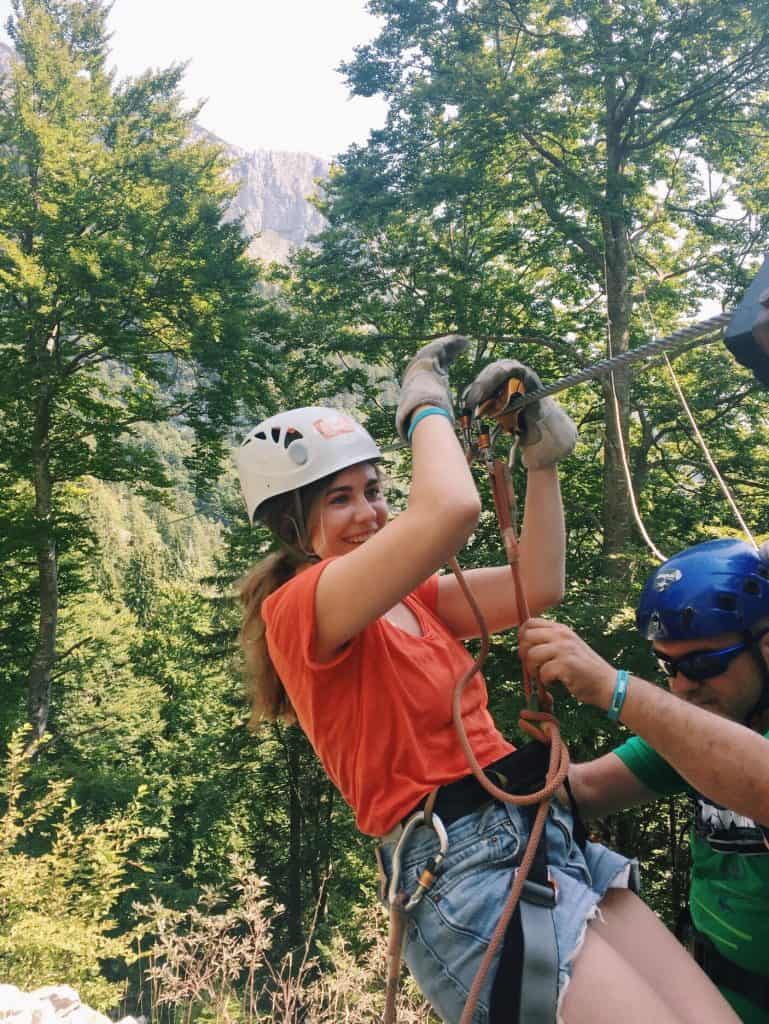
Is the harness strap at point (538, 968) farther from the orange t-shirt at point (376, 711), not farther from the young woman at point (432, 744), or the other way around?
the orange t-shirt at point (376, 711)

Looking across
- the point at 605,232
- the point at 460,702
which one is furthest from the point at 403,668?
the point at 605,232

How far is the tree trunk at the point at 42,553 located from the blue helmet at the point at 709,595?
499 inches

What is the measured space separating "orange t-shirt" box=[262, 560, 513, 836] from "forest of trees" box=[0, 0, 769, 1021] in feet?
20.2

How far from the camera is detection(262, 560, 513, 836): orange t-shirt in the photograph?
5.48ft

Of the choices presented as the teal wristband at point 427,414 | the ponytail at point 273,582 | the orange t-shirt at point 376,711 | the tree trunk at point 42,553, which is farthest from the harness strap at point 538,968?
the tree trunk at point 42,553

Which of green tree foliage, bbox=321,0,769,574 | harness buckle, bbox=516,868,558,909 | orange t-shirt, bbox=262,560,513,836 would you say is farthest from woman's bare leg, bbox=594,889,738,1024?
green tree foliage, bbox=321,0,769,574

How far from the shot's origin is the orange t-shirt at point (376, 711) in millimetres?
1670

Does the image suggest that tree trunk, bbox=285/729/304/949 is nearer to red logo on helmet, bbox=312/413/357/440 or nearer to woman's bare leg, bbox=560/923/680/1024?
red logo on helmet, bbox=312/413/357/440

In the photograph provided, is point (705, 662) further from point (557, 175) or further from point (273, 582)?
point (557, 175)

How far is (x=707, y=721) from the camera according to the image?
59.8 inches

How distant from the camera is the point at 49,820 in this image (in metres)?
15.7

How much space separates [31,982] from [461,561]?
6372 millimetres

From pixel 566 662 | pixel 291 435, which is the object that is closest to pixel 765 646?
pixel 566 662

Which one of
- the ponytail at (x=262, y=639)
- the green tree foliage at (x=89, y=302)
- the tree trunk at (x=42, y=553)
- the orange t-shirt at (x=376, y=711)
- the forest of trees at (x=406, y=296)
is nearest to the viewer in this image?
the orange t-shirt at (x=376, y=711)
